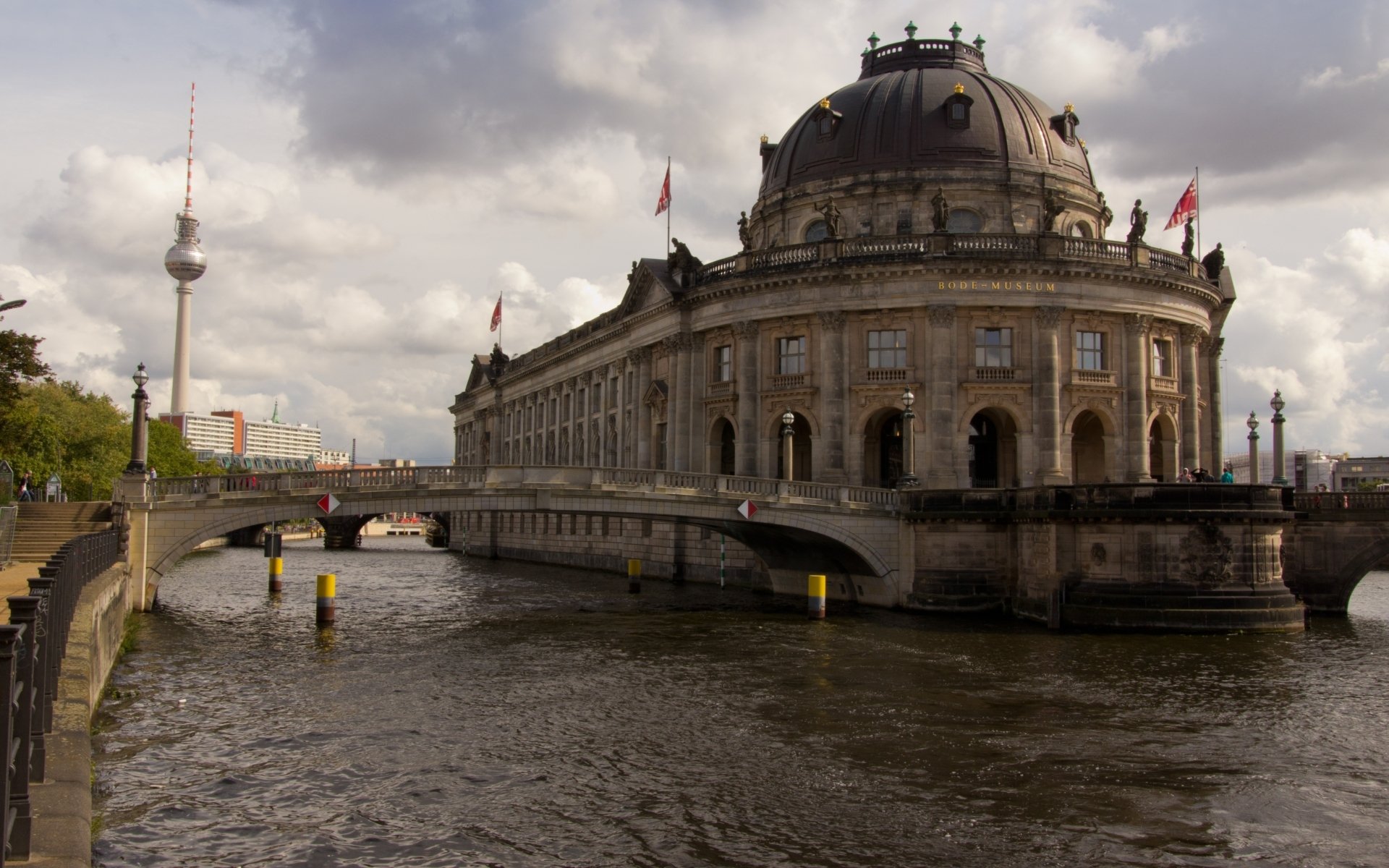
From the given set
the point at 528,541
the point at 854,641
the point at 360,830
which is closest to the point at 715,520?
the point at 854,641

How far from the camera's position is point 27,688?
37.5 ft

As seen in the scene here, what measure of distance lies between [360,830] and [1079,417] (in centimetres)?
4627

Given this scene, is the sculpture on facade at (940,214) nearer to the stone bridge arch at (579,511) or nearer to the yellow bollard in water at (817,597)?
the stone bridge arch at (579,511)

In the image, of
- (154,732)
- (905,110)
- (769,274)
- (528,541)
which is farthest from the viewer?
(528,541)

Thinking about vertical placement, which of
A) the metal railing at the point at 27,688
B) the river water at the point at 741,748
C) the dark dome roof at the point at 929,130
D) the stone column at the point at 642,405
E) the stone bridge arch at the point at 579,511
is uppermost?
the dark dome roof at the point at 929,130

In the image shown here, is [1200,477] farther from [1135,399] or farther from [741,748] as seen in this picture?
[741,748]

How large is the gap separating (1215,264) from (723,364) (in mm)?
25326

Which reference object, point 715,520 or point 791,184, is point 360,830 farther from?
point 791,184

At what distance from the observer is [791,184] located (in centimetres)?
6469

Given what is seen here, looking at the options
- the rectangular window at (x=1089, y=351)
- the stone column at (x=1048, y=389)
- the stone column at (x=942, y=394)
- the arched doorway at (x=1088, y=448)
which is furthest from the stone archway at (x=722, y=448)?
the rectangular window at (x=1089, y=351)

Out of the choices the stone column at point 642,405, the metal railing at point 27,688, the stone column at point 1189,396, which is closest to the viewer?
the metal railing at point 27,688

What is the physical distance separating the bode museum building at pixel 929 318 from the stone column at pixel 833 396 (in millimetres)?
96

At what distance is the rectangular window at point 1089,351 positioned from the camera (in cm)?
5369

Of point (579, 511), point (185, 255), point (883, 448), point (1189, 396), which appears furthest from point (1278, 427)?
point (185, 255)
